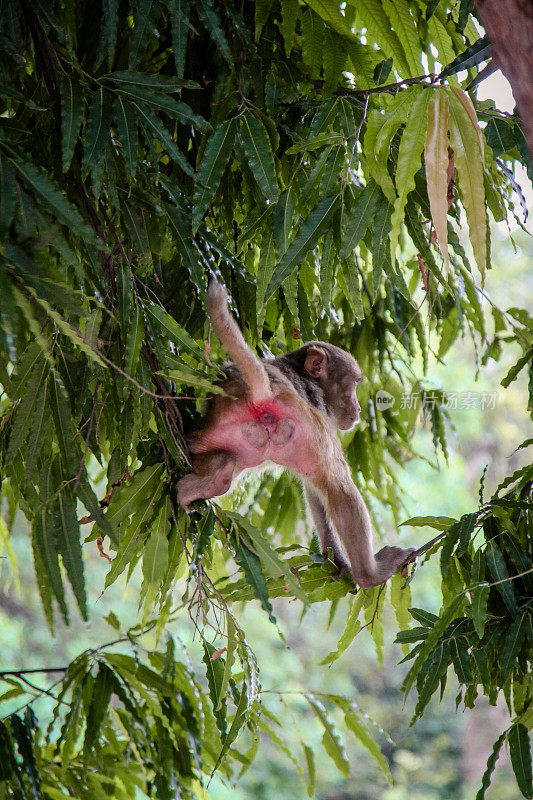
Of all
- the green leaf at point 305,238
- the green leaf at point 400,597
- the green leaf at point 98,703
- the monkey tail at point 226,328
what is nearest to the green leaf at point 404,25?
the green leaf at point 305,238

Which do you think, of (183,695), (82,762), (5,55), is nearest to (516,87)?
(5,55)

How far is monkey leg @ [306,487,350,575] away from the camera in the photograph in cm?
274

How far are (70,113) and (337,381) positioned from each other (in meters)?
1.27

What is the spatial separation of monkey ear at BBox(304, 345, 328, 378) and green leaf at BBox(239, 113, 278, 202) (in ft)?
2.47

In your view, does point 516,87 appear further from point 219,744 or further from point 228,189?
point 219,744

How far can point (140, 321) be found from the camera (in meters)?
1.99

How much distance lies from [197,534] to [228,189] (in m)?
1.03

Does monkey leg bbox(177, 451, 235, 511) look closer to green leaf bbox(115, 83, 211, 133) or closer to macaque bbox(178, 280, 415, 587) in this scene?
macaque bbox(178, 280, 415, 587)

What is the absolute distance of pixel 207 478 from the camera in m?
2.29

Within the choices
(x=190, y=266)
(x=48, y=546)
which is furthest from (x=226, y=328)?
(x=48, y=546)

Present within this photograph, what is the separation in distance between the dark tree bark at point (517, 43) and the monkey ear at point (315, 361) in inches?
62.9

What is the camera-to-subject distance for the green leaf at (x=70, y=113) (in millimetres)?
1870

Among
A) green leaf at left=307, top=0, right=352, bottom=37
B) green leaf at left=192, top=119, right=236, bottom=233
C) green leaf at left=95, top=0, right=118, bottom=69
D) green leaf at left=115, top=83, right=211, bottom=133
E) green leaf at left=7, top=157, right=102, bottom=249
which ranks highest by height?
green leaf at left=95, top=0, right=118, bottom=69
